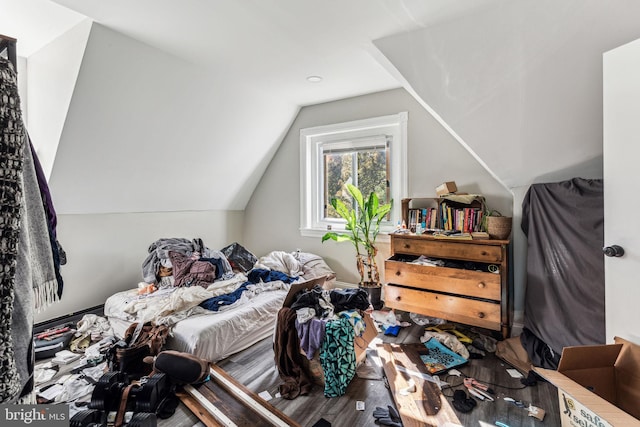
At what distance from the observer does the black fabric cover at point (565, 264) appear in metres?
1.87

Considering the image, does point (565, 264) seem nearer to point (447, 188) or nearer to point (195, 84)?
point (447, 188)

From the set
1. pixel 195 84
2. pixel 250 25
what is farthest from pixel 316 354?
pixel 195 84

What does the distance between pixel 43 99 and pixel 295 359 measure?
2763mm

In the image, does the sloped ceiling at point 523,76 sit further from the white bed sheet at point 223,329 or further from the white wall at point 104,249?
the white wall at point 104,249

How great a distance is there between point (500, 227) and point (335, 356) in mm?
1607

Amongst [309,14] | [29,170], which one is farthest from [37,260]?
→ [309,14]

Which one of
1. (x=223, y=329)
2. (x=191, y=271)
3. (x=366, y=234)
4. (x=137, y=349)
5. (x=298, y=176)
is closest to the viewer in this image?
(x=137, y=349)

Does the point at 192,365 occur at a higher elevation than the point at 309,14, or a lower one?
lower

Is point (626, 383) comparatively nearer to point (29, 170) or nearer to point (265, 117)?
point (29, 170)

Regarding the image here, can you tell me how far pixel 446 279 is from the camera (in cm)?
243

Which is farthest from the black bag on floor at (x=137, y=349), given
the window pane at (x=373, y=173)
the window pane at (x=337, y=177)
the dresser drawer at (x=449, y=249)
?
the window pane at (x=373, y=173)

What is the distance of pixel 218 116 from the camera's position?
3.23 metres

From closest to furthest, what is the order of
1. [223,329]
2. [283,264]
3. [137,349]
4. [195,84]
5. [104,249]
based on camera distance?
[137,349], [223,329], [195,84], [104,249], [283,264]

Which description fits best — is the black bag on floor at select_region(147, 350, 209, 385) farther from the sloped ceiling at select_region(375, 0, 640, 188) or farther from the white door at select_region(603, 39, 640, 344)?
the sloped ceiling at select_region(375, 0, 640, 188)
